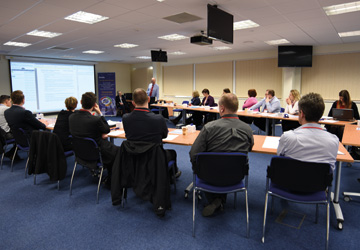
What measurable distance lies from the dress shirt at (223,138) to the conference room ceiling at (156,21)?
98.2 inches

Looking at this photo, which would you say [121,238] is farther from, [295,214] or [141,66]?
[141,66]

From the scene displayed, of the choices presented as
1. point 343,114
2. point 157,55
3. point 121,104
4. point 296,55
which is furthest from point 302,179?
point 121,104

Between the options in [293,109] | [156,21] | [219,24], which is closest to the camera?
[219,24]

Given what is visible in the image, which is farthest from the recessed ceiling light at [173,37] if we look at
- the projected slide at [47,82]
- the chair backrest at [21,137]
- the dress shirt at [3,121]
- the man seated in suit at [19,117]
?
the projected slide at [47,82]

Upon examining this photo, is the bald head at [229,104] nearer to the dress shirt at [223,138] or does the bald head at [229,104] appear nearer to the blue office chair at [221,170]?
the dress shirt at [223,138]

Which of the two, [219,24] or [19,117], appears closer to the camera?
[19,117]

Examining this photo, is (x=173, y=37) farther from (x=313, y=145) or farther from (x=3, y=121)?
(x=313, y=145)

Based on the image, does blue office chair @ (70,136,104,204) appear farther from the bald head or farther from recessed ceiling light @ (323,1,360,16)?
recessed ceiling light @ (323,1,360,16)

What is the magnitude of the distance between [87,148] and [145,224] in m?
1.17

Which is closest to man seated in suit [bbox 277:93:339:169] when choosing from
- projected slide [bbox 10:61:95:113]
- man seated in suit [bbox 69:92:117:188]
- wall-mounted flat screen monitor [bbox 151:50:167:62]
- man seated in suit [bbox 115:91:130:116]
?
man seated in suit [bbox 69:92:117:188]

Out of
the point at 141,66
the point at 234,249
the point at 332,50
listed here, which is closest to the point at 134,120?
the point at 234,249

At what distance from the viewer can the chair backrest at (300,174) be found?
1963mm

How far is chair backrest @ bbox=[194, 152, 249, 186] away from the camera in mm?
2170

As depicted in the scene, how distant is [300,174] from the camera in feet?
6.58
